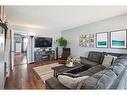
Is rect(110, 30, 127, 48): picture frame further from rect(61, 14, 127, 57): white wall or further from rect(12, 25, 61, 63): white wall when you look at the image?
rect(12, 25, 61, 63): white wall

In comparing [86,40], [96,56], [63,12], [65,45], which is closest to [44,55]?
[65,45]

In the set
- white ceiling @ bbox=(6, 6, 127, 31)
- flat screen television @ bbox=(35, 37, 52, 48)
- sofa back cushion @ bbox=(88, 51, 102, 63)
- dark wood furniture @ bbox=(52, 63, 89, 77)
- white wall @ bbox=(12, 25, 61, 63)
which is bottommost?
dark wood furniture @ bbox=(52, 63, 89, 77)

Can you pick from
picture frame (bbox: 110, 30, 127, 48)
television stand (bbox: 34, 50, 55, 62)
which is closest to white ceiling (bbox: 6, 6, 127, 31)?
picture frame (bbox: 110, 30, 127, 48)

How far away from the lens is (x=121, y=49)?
4219 millimetres

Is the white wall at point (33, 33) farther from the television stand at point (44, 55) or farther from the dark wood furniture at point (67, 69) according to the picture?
the dark wood furniture at point (67, 69)

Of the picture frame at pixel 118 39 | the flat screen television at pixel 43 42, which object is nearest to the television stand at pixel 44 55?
the flat screen television at pixel 43 42

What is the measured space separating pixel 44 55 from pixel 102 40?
4024 mm

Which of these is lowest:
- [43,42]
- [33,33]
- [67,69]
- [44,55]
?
[67,69]

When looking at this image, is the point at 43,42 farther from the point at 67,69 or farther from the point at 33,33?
the point at 67,69

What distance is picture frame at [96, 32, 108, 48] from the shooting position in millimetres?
4803

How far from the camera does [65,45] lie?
7582 mm

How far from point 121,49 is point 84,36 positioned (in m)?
2.26
